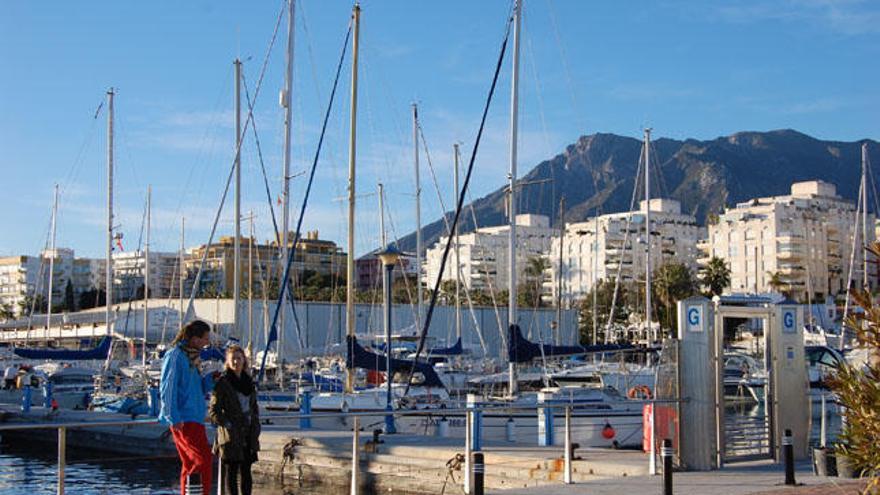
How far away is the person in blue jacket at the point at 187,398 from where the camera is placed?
9.98 meters

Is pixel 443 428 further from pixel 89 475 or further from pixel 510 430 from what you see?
pixel 89 475

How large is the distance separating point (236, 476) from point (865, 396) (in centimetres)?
642

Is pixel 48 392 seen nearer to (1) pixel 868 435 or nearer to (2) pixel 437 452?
(2) pixel 437 452

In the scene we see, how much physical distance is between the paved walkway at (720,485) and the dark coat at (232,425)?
4.06 metres

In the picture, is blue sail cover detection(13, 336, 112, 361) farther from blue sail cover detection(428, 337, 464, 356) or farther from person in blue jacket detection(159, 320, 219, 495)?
person in blue jacket detection(159, 320, 219, 495)

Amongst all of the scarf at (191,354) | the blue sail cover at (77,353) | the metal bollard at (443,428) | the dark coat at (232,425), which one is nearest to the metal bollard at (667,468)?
the dark coat at (232,425)

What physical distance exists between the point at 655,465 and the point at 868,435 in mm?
7681

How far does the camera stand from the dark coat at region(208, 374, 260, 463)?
420 inches

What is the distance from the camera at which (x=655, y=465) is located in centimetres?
1562

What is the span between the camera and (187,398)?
10.1 meters

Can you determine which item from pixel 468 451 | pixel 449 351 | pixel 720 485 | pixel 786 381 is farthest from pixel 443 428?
pixel 449 351

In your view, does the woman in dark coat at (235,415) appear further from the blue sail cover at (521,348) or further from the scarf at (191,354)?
the blue sail cover at (521,348)

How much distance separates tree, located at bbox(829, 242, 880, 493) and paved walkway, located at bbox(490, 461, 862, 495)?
465cm

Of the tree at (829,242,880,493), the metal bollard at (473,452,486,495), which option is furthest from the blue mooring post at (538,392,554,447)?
the tree at (829,242,880,493)
